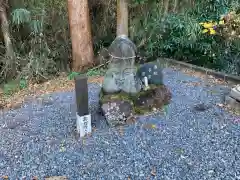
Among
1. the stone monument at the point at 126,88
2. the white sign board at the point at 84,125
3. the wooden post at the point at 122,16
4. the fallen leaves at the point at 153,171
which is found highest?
the wooden post at the point at 122,16

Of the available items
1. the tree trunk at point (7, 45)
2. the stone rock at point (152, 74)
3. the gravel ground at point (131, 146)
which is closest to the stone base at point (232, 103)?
the gravel ground at point (131, 146)

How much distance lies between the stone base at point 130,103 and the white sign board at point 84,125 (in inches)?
8.5

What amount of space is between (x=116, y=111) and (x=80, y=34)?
2.41 m

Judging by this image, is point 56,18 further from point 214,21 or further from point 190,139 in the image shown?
point 190,139

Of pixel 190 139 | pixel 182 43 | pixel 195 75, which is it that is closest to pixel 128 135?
pixel 190 139

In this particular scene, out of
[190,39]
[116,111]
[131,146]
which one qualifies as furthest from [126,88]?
[190,39]

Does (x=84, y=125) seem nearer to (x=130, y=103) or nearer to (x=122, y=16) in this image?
(x=130, y=103)

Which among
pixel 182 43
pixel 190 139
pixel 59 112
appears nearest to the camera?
pixel 190 139

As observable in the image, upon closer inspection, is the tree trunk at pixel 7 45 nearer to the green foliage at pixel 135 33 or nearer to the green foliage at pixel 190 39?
the green foliage at pixel 135 33

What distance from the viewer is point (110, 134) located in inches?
101

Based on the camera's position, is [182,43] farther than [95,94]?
Yes

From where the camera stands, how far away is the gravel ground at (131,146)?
206cm

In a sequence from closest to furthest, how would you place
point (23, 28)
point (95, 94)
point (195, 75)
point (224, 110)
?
point (224, 110) → point (95, 94) → point (195, 75) → point (23, 28)

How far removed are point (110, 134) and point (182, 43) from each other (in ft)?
8.52
